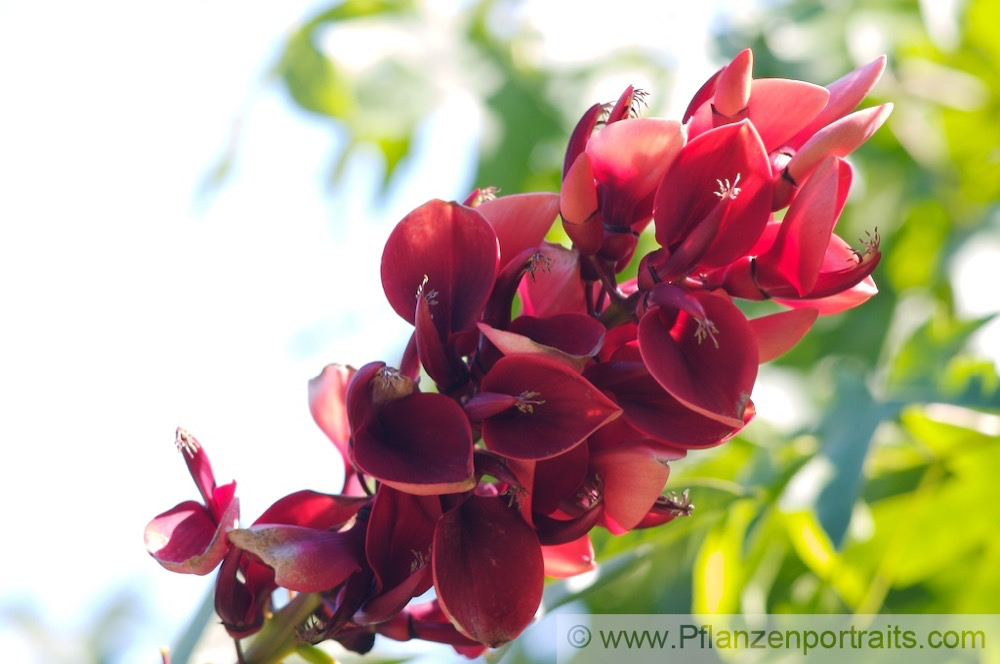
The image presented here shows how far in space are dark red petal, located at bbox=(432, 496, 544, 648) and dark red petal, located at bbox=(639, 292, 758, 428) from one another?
0.41 ft

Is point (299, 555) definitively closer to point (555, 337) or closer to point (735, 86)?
point (555, 337)

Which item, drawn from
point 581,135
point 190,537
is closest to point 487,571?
point 190,537

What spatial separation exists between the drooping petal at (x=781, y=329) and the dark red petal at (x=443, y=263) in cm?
17

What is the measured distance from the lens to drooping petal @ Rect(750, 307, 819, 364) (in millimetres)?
648

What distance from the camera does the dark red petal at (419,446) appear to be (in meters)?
0.55

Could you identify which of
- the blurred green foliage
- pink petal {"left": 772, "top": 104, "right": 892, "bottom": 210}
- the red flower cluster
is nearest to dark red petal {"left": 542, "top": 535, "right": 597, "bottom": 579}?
the red flower cluster

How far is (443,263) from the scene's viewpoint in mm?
637

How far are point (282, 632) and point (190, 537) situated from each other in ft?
0.28

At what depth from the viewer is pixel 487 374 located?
0.60 meters

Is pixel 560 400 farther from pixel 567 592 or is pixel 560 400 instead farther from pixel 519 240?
pixel 567 592

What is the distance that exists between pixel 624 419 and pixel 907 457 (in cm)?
86

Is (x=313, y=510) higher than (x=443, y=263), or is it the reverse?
(x=443, y=263)

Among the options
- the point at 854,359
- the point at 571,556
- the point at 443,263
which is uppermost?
the point at 443,263

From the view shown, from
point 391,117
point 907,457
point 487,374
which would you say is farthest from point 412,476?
A: point 391,117
